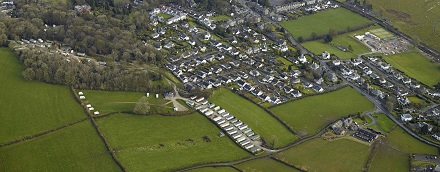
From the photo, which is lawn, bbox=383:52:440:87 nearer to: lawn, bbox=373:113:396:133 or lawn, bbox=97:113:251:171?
lawn, bbox=373:113:396:133

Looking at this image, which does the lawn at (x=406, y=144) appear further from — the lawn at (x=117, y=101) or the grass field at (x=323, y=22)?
the grass field at (x=323, y=22)

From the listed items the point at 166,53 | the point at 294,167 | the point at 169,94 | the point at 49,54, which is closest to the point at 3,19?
the point at 49,54

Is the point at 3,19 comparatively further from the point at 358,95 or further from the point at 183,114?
the point at 358,95

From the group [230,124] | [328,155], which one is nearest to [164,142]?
[230,124]

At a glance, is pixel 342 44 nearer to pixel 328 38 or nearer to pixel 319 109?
pixel 328 38

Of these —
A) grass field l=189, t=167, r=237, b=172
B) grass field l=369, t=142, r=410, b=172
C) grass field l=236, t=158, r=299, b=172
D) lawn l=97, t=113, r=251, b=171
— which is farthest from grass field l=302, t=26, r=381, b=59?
grass field l=189, t=167, r=237, b=172

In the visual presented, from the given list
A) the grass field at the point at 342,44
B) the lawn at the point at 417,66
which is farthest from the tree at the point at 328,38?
the lawn at the point at 417,66
